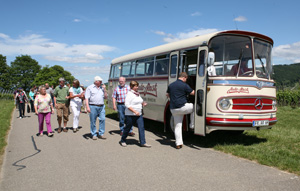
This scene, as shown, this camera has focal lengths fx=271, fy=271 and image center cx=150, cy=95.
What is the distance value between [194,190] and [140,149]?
3.04 meters

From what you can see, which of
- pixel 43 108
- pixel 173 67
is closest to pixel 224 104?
→ pixel 173 67

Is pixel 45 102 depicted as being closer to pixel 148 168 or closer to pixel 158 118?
pixel 158 118

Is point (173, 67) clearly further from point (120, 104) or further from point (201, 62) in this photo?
point (120, 104)

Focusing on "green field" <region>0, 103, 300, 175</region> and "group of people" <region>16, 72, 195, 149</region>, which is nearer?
"green field" <region>0, 103, 300, 175</region>

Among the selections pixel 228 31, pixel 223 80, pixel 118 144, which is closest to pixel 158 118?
pixel 118 144

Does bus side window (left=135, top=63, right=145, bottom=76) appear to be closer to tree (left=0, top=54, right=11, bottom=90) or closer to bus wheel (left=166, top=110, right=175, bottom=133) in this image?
bus wheel (left=166, top=110, right=175, bottom=133)

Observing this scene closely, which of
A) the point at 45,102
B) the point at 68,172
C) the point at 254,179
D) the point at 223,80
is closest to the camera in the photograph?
the point at 254,179

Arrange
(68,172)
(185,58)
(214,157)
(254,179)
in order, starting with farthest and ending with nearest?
(185,58), (214,157), (68,172), (254,179)

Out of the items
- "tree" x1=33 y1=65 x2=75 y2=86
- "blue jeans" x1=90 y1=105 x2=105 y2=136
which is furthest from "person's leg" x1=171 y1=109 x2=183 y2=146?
"tree" x1=33 y1=65 x2=75 y2=86

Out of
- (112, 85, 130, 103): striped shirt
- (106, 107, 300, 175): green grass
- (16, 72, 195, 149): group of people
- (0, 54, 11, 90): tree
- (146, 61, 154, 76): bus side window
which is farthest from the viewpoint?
(0, 54, 11, 90): tree

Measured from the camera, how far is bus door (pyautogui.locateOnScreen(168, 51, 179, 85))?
8562mm

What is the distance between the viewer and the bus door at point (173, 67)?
8.56 meters

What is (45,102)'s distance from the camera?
918cm

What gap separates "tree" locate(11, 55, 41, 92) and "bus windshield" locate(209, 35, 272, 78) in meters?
69.6
